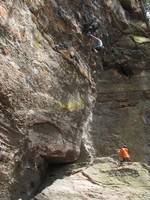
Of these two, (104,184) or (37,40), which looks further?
(37,40)

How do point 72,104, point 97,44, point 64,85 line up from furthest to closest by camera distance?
point 97,44
point 72,104
point 64,85

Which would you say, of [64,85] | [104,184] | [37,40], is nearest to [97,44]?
[64,85]

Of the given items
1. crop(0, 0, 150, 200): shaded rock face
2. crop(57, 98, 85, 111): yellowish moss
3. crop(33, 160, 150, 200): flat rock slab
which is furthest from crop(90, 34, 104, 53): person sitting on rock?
crop(33, 160, 150, 200): flat rock slab

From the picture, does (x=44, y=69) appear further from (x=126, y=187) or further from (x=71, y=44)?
(x=126, y=187)

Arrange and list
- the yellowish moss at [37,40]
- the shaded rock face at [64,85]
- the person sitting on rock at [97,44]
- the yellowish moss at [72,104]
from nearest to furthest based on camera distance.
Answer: the shaded rock face at [64,85] → the yellowish moss at [37,40] → the yellowish moss at [72,104] → the person sitting on rock at [97,44]

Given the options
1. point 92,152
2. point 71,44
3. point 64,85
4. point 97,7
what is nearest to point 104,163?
point 92,152

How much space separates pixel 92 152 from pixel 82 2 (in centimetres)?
630

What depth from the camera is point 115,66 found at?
20.8 metres

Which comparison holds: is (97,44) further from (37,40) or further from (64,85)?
(37,40)

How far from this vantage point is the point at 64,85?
15609 millimetres

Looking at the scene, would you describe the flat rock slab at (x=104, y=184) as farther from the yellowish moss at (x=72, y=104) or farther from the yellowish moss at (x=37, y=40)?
the yellowish moss at (x=37, y=40)

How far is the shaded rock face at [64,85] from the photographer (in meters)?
13.1

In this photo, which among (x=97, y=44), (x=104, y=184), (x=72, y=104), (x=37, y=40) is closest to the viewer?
(x=104, y=184)

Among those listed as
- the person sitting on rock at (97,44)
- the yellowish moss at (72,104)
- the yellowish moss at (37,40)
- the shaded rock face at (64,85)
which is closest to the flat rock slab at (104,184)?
the shaded rock face at (64,85)
